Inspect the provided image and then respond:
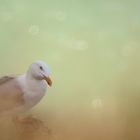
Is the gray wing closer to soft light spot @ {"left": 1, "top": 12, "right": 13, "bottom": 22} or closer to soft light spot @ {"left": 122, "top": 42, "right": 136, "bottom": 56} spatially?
soft light spot @ {"left": 1, "top": 12, "right": 13, "bottom": 22}

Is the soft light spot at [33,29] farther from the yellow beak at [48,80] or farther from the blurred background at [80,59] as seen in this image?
the yellow beak at [48,80]

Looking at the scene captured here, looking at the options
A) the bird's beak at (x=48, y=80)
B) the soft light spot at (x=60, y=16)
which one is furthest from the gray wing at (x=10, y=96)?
the soft light spot at (x=60, y=16)

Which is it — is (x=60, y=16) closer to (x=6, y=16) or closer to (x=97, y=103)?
(x=6, y=16)

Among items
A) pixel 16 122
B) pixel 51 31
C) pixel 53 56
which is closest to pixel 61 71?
pixel 53 56

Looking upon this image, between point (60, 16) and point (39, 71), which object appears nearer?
point (39, 71)

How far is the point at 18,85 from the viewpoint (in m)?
1.53

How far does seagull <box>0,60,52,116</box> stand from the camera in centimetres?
151

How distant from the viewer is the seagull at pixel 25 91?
1513 millimetres

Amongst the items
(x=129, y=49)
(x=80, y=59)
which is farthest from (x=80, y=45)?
(x=129, y=49)

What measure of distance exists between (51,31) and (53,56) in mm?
116

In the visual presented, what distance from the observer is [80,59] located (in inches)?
62.7

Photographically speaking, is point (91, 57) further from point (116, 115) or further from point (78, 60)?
point (116, 115)

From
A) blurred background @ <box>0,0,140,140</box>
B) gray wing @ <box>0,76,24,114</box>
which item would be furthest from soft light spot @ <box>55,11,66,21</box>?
gray wing @ <box>0,76,24,114</box>

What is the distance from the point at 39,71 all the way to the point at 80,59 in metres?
0.20
